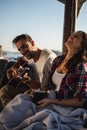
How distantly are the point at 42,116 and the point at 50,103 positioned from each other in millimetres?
280

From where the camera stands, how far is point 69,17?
4.89 metres

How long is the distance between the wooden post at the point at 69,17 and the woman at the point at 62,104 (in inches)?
67.3

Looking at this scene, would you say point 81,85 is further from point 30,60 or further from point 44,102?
point 30,60

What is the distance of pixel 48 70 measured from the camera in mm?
3650

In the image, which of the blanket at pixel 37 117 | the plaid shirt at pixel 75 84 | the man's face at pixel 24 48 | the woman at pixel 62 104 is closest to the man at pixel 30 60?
the man's face at pixel 24 48

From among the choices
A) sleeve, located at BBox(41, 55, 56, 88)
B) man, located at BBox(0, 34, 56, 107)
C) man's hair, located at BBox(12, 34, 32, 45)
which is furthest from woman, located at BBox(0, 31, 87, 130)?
man's hair, located at BBox(12, 34, 32, 45)

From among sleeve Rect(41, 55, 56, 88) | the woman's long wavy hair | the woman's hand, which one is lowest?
the woman's hand

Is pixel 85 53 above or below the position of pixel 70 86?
above

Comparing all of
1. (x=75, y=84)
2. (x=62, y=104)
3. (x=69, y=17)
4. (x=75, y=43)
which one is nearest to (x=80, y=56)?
(x=75, y=43)

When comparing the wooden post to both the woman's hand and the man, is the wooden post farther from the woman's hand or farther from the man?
the woman's hand

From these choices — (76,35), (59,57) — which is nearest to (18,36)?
(59,57)

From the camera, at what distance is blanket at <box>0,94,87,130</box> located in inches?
101

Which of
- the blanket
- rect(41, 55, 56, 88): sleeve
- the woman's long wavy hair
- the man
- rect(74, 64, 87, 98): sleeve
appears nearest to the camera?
the blanket

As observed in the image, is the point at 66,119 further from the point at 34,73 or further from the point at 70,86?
the point at 34,73
